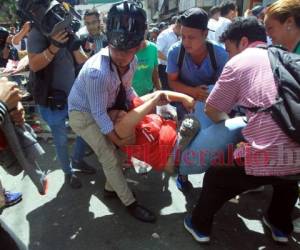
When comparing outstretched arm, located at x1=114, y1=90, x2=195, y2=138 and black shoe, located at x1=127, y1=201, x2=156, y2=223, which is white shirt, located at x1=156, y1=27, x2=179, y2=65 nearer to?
outstretched arm, located at x1=114, y1=90, x2=195, y2=138

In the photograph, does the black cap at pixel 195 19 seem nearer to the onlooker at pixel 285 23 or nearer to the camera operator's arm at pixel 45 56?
the onlooker at pixel 285 23

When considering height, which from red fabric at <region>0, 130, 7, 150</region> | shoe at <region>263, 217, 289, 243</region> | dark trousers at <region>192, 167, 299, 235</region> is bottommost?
shoe at <region>263, 217, 289, 243</region>

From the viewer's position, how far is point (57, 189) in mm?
3506

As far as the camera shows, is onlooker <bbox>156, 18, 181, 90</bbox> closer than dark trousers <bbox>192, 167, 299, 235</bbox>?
No

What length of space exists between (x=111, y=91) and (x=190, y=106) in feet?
2.11

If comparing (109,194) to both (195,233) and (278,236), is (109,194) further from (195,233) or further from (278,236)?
(278,236)

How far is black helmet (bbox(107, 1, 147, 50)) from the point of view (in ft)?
7.79

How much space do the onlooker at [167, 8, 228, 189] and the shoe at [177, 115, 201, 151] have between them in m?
0.38

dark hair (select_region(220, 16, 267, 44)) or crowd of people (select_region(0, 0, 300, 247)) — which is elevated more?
dark hair (select_region(220, 16, 267, 44))

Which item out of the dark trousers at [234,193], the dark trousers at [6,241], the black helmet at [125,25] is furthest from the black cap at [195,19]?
the dark trousers at [6,241]

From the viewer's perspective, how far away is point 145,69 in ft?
12.9

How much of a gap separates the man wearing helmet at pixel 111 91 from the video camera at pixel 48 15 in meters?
0.39

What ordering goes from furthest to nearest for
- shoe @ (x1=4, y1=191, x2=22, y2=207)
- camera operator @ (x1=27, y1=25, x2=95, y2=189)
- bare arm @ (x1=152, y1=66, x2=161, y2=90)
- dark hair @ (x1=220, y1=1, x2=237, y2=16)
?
dark hair @ (x1=220, y1=1, x2=237, y2=16) → bare arm @ (x1=152, y1=66, x2=161, y2=90) → shoe @ (x1=4, y1=191, x2=22, y2=207) → camera operator @ (x1=27, y1=25, x2=95, y2=189)

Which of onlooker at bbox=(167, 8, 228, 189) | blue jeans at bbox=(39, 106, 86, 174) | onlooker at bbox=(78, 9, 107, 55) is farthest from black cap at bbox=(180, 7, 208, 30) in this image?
onlooker at bbox=(78, 9, 107, 55)
